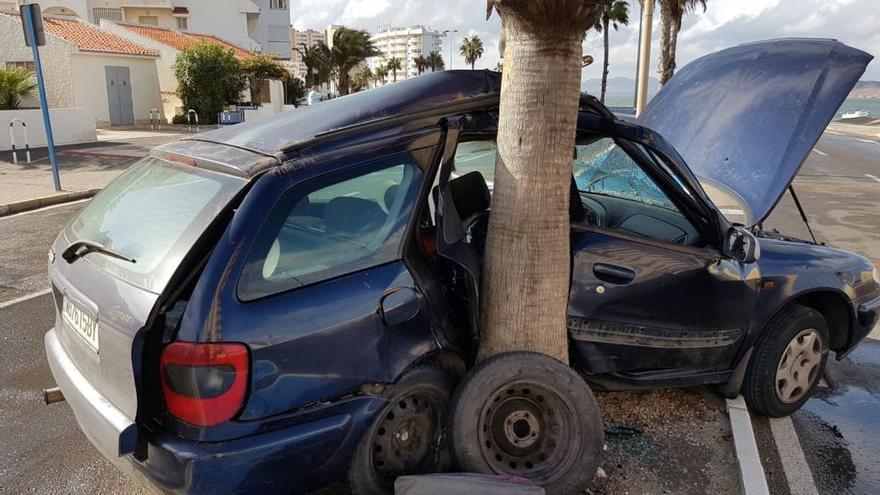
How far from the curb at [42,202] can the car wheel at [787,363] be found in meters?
9.46

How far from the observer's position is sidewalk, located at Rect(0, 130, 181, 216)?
11.0 m

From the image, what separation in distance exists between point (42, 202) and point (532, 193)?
34.2ft

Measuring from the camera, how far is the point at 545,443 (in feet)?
9.68

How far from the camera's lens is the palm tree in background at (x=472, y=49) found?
8719 centimetres

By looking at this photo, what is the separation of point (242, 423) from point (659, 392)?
2.75 metres

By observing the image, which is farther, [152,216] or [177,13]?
[177,13]

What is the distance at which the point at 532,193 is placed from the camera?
3074mm

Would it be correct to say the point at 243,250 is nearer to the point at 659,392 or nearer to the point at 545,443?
the point at 545,443

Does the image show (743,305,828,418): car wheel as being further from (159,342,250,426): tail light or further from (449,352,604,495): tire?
(159,342,250,426): tail light

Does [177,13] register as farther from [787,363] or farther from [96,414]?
[787,363]

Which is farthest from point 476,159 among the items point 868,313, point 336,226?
point 868,313

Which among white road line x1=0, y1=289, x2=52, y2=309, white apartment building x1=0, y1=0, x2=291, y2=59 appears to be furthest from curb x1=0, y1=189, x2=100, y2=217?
white apartment building x1=0, y1=0, x2=291, y2=59

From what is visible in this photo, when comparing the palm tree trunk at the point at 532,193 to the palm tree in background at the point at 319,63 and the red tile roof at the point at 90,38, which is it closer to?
the red tile roof at the point at 90,38

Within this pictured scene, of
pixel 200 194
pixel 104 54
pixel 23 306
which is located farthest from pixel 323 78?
pixel 200 194
